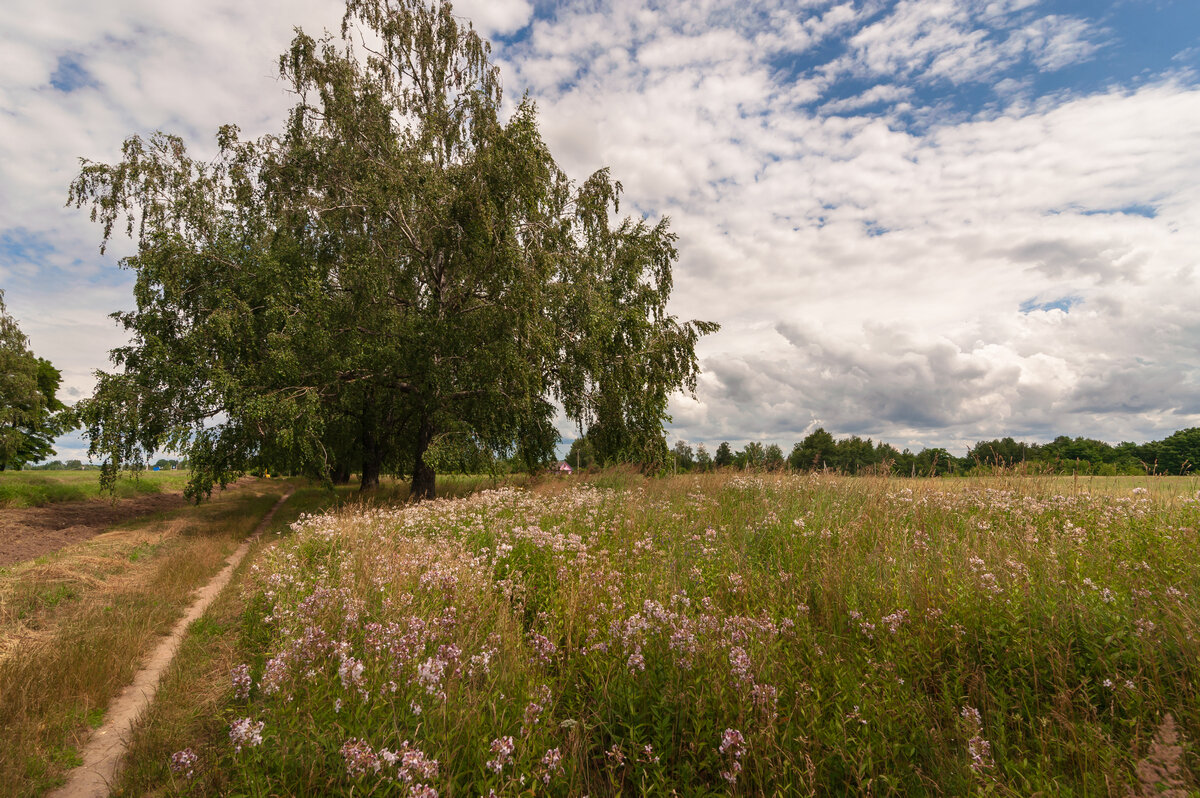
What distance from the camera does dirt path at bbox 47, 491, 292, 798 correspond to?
4156mm

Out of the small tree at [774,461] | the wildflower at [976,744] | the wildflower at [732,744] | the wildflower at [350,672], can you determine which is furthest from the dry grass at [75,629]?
the small tree at [774,461]

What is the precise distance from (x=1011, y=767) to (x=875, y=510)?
5053 mm

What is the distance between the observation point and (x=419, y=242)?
17281mm

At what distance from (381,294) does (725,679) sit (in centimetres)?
1577

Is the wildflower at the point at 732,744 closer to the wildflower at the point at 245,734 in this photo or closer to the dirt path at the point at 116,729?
the wildflower at the point at 245,734

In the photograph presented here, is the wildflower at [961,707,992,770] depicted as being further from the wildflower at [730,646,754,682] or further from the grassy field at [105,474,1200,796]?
the wildflower at [730,646,754,682]

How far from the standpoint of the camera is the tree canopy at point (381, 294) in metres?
15.4

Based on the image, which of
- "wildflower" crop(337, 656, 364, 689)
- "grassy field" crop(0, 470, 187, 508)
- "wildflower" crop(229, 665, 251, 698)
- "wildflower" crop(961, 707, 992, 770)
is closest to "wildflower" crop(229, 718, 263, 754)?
"wildflower" crop(337, 656, 364, 689)

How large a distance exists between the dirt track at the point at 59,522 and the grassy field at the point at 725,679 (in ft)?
40.2

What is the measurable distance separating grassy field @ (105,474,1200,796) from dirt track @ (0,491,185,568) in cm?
1225

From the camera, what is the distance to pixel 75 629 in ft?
22.4

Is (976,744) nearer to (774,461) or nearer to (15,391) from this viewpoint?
(774,461)

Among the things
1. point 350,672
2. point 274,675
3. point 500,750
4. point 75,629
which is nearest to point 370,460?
point 75,629

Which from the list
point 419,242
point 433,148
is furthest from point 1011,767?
point 433,148
